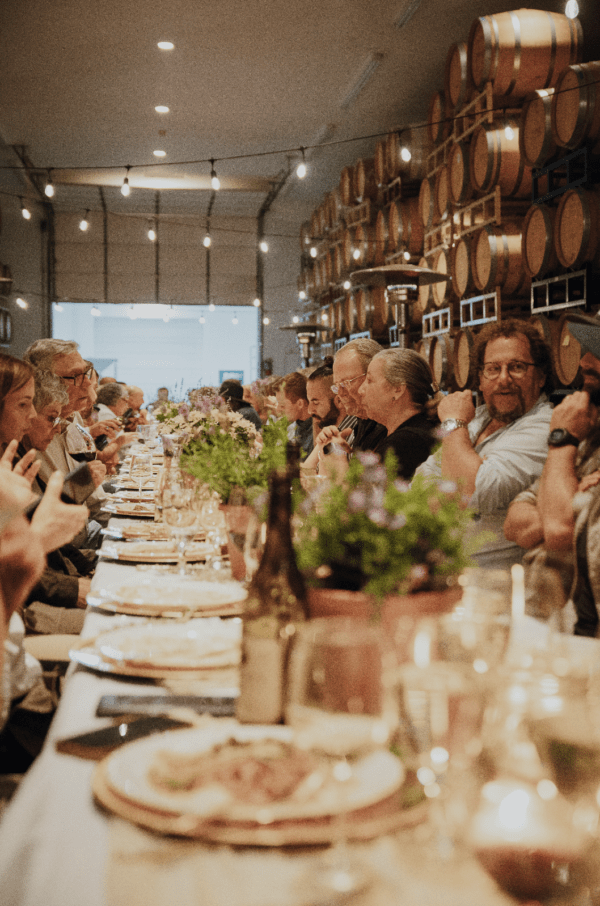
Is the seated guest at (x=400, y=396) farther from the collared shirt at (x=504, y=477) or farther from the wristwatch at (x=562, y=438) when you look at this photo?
the wristwatch at (x=562, y=438)

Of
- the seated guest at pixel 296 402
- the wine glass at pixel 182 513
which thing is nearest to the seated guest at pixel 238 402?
the seated guest at pixel 296 402

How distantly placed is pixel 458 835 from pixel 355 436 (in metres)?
3.56

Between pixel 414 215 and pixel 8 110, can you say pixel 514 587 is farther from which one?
pixel 8 110

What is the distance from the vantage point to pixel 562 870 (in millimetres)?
676

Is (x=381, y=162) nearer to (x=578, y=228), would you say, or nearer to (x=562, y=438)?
(x=578, y=228)

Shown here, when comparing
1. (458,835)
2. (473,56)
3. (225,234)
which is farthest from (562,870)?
(225,234)

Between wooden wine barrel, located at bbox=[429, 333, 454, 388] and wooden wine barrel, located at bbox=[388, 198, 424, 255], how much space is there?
1.68 m

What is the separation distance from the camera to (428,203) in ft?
24.2

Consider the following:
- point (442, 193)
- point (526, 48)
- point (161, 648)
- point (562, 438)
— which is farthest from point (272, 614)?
point (442, 193)

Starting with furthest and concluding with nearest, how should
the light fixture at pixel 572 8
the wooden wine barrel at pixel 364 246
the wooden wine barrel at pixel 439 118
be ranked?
the wooden wine barrel at pixel 364 246 < the wooden wine barrel at pixel 439 118 < the light fixture at pixel 572 8

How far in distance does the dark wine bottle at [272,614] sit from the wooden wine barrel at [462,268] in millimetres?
5164

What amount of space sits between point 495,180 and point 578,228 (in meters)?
1.27

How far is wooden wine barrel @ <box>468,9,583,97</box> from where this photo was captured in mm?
5152

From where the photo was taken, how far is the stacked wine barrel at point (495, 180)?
4.53 metres
